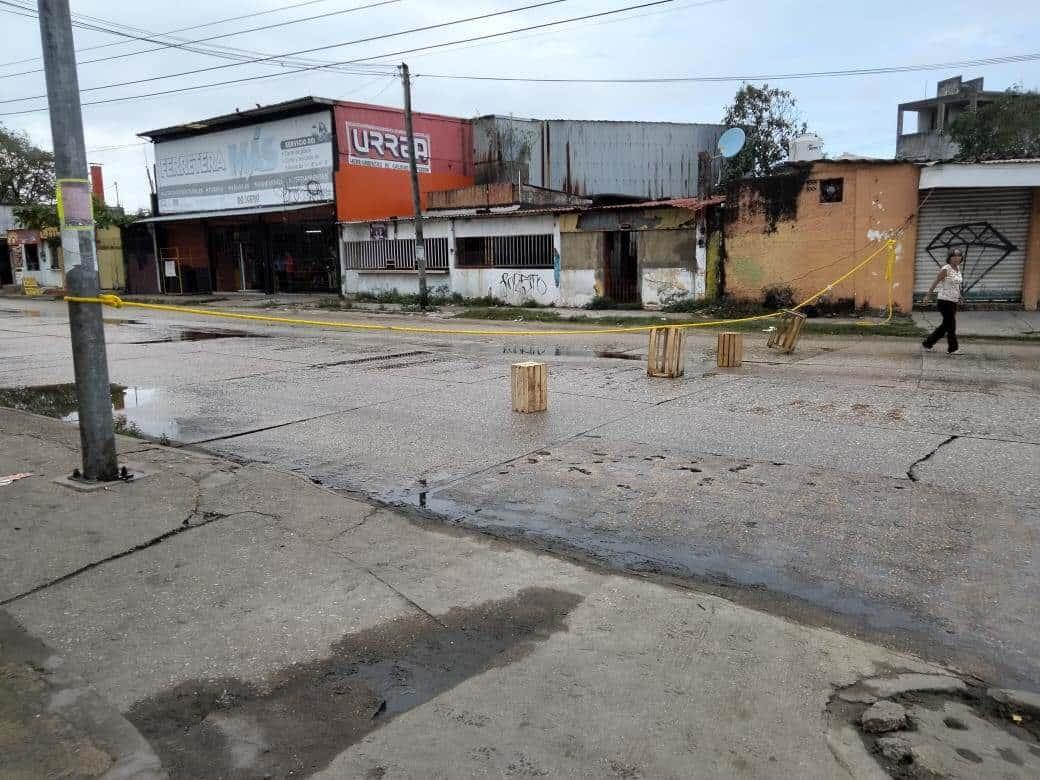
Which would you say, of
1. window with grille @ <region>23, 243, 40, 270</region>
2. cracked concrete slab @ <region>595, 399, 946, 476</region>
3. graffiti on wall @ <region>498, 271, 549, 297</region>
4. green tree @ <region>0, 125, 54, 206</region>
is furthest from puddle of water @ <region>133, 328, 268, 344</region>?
green tree @ <region>0, 125, 54, 206</region>

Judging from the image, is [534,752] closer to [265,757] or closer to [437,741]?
[437,741]

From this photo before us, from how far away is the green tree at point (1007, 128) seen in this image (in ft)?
110

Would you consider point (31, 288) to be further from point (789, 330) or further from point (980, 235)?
point (980, 235)

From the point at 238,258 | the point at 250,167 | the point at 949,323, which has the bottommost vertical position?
the point at 949,323

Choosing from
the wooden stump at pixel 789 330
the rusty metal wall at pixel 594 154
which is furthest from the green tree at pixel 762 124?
the wooden stump at pixel 789 330

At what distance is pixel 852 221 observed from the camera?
64.3 ft

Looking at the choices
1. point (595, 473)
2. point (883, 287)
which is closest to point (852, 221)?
point (883, 287)

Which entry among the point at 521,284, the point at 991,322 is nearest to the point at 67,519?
the point at 991,322

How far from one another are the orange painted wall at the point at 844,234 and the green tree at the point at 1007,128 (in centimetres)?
1741

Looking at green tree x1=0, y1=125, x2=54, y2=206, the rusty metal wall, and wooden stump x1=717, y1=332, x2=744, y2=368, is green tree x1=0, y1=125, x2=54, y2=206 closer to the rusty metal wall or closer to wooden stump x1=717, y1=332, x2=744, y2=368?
the rusty metal wall

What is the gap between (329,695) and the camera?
3.29m

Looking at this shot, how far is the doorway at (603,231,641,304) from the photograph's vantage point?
931 inches

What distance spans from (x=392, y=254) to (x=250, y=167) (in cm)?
922

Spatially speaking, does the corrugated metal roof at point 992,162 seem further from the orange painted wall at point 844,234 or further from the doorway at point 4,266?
the doorway at point 4,266
